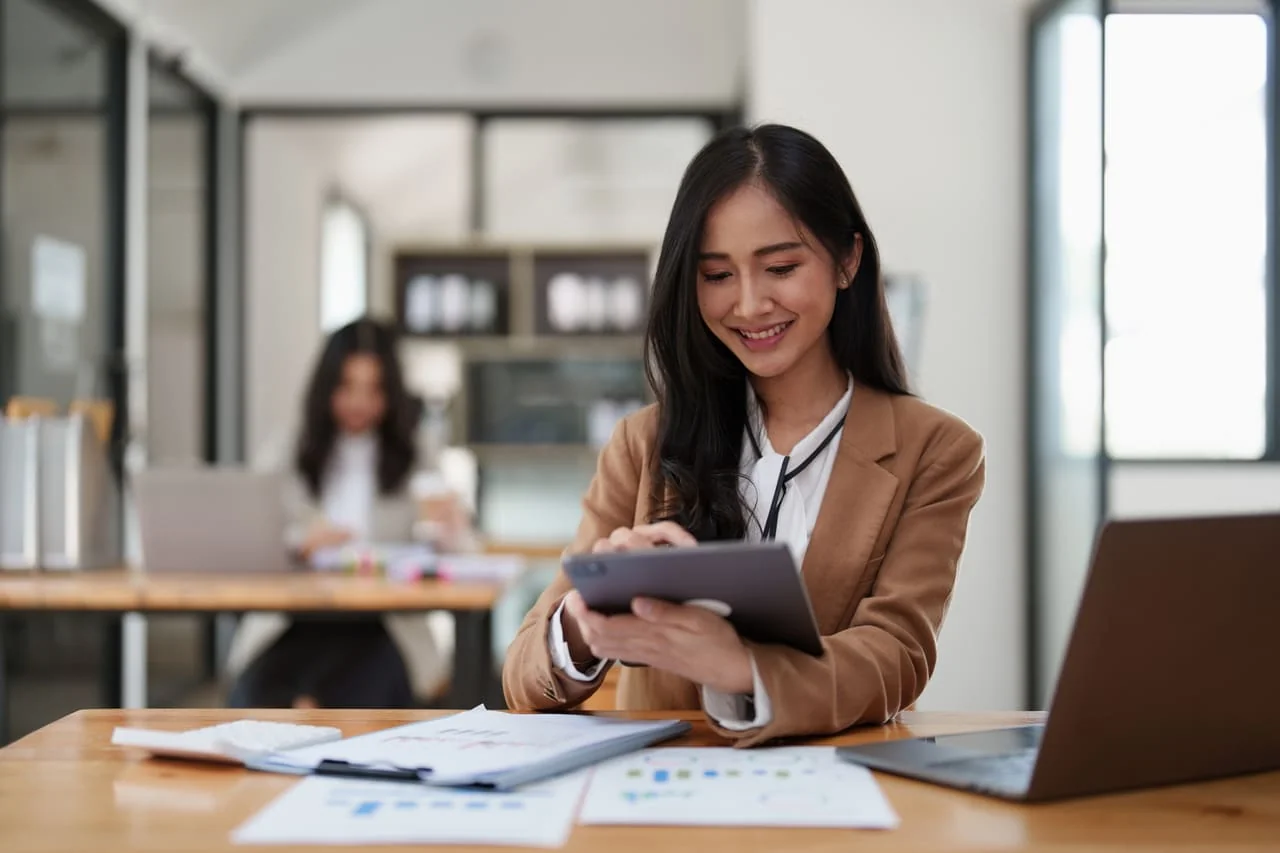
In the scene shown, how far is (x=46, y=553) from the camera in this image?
3172 millimetres

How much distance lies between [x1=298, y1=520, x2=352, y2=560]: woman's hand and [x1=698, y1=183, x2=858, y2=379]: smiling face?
198 centimetres

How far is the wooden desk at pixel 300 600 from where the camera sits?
108 inches

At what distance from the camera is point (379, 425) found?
12.6ft

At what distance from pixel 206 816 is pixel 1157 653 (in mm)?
676

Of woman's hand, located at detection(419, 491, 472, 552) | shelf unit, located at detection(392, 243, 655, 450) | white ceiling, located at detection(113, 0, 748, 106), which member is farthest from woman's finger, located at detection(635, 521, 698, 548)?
shelf unit, located at detection(392, 243, 655, 450)

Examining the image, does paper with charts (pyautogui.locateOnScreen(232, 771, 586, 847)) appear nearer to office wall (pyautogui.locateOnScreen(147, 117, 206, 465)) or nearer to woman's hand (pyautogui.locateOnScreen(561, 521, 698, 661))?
woman's hand (pyautogui.locateOnScreen(561, 521, 698, 661))

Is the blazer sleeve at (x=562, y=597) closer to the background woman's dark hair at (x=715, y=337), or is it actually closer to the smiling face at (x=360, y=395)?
the background woman's dark hair at (x=715, y=337)

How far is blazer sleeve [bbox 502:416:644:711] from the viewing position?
138 centimetres

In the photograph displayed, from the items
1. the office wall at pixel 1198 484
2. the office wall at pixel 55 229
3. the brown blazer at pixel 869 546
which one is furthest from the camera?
the office wall at pixel 1198 484

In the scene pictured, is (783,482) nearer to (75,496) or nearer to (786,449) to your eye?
(786,449)

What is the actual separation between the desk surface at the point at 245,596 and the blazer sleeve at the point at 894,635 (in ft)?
4.73

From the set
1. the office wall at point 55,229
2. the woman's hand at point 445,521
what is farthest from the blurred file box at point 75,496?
the office wall at point 55,229

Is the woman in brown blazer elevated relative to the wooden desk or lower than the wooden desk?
elevated

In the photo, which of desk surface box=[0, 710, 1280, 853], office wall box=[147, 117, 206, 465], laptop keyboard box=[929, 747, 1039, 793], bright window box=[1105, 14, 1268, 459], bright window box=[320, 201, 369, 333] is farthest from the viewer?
bright window box=[320, 201, 369, 333]
